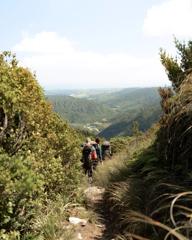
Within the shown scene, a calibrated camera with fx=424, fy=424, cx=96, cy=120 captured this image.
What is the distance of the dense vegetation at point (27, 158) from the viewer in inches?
242

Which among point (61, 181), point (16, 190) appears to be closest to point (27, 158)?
point (16, 190)

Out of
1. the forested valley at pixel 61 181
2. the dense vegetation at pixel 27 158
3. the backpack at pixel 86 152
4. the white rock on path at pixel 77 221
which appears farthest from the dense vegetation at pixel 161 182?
the backpack at pixel 86 152

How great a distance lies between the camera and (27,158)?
22.1 ft

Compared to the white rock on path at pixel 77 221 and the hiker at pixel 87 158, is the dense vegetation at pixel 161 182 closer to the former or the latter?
the white rock on path at pixel 77 221

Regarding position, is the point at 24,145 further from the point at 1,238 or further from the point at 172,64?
the point at 172,64

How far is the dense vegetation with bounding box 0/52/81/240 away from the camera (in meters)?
6.14

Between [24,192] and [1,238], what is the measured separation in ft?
2.34

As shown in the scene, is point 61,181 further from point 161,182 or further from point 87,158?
point 87,158

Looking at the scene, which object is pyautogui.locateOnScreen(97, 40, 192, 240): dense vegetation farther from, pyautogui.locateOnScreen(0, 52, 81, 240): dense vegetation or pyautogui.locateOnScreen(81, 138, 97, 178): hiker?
pyautogui.locateOnScreen(81, 138, 97, 178): hiker

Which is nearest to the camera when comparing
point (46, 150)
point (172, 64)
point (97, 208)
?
point (46, 150)

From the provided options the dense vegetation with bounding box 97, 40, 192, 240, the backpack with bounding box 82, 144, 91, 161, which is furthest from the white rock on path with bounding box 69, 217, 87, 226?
the backpack with bounding box 82, 144, 91, 161

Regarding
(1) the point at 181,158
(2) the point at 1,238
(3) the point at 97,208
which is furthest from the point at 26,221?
(3) the point at 97,208

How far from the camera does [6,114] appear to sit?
7.70 metres

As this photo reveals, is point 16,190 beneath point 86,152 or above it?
above
